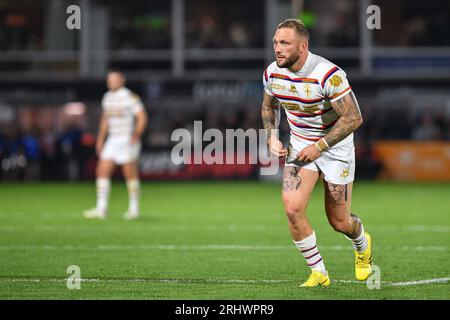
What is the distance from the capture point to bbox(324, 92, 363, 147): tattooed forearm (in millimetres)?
8352

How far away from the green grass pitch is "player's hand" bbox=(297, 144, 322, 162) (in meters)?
1.11

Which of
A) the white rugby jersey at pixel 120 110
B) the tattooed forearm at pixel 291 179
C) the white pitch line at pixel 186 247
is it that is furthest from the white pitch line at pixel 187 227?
the tattooed forearm at pixel 291 179

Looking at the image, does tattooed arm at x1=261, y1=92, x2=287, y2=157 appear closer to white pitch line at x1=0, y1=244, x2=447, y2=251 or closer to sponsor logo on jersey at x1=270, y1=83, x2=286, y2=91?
sponsor logo on jersey at x1=270, y1=83, x2=286, y2=91

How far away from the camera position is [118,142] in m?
16.5

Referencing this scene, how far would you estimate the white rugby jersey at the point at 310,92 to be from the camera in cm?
834

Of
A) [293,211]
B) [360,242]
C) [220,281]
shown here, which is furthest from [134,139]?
[293,211]

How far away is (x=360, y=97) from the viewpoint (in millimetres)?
29062

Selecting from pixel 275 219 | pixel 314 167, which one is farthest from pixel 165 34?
pixel 314 167

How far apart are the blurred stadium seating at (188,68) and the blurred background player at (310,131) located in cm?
1978

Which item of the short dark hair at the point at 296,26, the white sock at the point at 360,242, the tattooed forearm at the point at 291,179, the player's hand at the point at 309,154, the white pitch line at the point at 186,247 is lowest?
the white pitch line at the point at 186,247

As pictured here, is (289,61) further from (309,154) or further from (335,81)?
(309,154)

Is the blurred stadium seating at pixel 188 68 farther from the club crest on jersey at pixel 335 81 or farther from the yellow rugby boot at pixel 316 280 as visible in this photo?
the club crest on jersey at pixel 335 81
